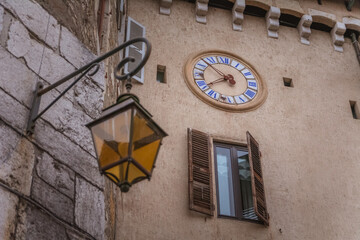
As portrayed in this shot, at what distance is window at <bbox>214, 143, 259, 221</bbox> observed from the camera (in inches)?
321

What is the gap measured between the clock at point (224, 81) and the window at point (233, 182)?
2.77ft

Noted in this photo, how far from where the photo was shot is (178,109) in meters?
8.99

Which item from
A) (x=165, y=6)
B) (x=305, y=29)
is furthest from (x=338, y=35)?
(x=165, y=6)

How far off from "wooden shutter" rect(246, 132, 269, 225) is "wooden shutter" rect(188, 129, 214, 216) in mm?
621

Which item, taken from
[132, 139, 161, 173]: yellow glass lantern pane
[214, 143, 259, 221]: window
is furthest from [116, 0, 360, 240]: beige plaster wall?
[132, 139, 161, 173]: yellow glass lantern pane

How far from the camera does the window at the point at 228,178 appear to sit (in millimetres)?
7986

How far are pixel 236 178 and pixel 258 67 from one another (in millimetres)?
2597

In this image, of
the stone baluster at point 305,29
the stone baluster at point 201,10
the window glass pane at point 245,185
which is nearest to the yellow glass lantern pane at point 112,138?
the window glass pane at point 245,185

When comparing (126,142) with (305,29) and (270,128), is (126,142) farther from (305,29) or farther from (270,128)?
(305,29)

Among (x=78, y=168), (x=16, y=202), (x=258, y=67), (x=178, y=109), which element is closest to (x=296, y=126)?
(x=258, y=67)

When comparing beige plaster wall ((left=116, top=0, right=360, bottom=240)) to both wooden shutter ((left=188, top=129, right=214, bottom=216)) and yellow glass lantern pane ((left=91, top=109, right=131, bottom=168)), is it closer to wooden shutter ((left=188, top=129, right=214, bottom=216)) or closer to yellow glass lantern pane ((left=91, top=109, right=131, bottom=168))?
wooden shutter ((left=188, top=129, right=214, bottom=216))

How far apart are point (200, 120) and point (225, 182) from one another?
1.12 m

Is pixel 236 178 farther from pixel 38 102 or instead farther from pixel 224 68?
pixel 38 102

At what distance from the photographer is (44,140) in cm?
397
